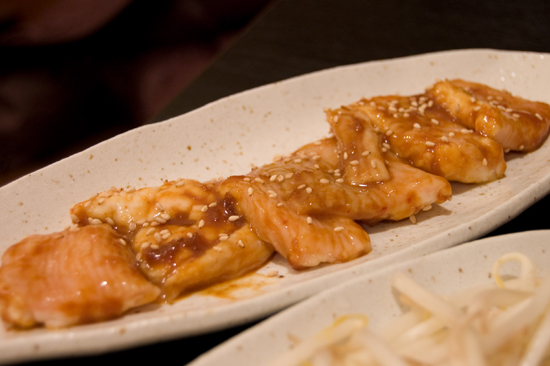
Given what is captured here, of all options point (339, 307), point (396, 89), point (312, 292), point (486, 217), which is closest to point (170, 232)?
point (312, 292)

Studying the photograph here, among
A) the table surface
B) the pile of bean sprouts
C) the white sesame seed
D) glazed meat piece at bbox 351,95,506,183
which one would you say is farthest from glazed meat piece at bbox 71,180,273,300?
the table surface

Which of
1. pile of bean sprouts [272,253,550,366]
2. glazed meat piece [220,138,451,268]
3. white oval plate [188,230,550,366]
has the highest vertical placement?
glazed meat piece [220,138,451,268]

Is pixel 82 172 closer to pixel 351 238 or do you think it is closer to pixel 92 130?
pixel 351 238

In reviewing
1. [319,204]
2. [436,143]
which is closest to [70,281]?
[319,204]

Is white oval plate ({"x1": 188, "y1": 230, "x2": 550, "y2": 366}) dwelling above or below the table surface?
below

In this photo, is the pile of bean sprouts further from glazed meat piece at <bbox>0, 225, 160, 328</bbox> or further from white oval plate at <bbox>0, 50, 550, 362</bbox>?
glazed meat piece at <bbox>0, 225, 160, 328</bbox>

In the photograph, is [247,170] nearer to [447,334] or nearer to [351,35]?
[447,334]
